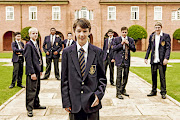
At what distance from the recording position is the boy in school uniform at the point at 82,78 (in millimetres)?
2971

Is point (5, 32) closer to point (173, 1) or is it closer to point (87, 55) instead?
point (173, 1)

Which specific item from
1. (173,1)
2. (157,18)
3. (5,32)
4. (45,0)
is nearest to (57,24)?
(45,0)

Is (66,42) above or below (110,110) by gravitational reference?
above

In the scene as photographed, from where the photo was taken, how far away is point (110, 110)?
5457 mm

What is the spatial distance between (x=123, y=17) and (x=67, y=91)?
34.5 m

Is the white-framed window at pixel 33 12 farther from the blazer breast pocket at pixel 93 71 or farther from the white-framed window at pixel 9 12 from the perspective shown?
the blazer breast pocket at pixel 93 71

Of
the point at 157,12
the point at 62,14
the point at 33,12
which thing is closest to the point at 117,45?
the point at 62,14

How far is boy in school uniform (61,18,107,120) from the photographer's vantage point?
297 centimetres

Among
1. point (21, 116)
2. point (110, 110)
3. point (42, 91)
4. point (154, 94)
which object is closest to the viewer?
point (21, 116)

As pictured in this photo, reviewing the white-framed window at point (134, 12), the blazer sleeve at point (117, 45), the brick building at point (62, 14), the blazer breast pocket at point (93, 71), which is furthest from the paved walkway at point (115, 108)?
the white-framed window at point (134, 12)

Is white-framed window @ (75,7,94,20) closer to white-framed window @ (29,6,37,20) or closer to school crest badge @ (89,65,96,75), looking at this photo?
white-framed window @ (29,6,37,20)

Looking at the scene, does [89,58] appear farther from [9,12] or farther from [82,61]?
[9,12]

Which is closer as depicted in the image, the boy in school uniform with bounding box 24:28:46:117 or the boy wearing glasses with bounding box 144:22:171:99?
the boy in school uniform with bounding box 24:28:46:117

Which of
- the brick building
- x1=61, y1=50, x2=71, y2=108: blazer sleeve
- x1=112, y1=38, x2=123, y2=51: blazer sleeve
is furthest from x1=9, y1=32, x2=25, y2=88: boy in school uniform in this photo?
the brick building
